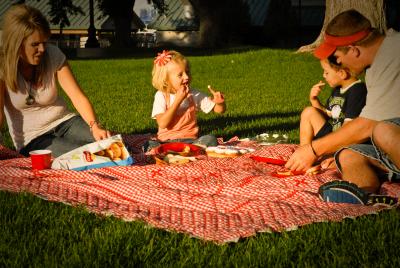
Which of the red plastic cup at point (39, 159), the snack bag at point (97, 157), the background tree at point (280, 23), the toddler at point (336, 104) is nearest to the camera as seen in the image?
the red plastic cup at point (39, 159)

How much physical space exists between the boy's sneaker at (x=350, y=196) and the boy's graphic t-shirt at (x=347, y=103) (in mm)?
1287

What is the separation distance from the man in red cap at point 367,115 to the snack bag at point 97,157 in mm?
1626

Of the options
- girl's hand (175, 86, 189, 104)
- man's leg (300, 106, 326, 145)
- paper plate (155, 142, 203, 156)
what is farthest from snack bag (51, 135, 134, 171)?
man's leg (300, 106, 326, 145)

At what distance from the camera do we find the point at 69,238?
374 cm

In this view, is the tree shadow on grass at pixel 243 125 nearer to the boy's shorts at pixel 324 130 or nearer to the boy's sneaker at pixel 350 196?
the boy's shorts at pixel 324 130

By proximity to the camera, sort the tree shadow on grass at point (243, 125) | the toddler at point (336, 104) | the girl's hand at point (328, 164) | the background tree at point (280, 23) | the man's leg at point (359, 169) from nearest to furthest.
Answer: the man's leg at point (359, 169) → the girl's hand at point (328, 164) → the toddler at point (336, 104) → the tree shadow on grass at point (243, 125) → the background tree at point (280, 23)

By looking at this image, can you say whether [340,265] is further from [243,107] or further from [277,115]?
→ [243,107]

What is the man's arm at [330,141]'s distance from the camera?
4.53 meters

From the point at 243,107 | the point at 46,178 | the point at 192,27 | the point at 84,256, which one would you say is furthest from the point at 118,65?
the point at 192,27

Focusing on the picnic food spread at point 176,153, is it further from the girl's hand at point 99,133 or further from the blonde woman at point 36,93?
the blonde woman at point 36,93

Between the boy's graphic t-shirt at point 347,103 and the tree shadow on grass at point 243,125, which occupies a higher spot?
the boy's graphic t-shirt at point 347,103

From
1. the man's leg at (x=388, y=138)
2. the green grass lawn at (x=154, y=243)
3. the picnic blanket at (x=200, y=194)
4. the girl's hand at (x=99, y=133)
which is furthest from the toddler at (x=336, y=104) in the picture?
the girl's hand at (x=99, y=133)

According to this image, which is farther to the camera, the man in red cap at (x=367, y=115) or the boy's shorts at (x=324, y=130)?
the boy's shorts at (x=324, y=130)

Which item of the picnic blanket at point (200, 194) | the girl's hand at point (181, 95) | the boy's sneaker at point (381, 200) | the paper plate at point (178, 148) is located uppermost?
the girl's hand at point (181, 95)
